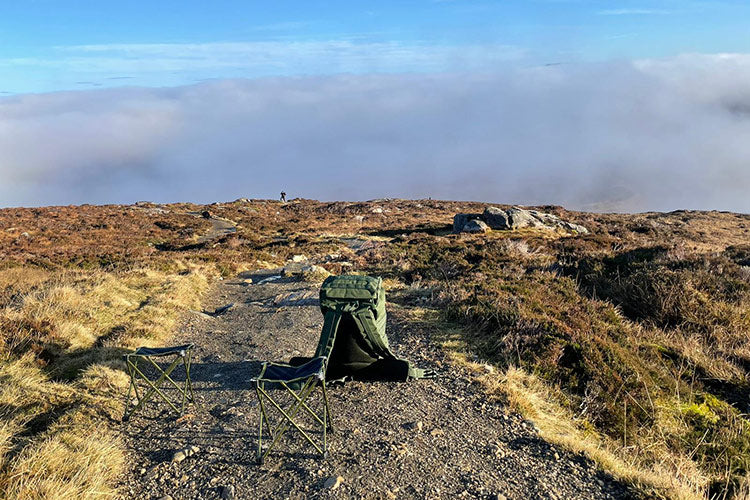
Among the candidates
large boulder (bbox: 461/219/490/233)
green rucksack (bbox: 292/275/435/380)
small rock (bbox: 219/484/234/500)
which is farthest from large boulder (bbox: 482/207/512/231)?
small rock (bbox: 219/484/234/500)

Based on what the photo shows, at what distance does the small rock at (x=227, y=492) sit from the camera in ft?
13.0

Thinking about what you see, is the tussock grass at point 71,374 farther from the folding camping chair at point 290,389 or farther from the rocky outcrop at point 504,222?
the rocky outcrop at point 504,222

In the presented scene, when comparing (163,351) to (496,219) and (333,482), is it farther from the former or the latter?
(496,219)

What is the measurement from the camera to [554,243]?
1872cm

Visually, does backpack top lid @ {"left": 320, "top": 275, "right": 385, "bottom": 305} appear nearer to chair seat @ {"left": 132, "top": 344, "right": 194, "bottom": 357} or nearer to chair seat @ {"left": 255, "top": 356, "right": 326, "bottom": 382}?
chair seat @ {"left": 255, "top": 356, "right": 326, "bottom": 382}

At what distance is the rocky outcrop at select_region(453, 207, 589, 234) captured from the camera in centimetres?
2609

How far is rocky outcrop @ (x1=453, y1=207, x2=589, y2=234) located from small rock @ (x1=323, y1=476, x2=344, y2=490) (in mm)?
22213

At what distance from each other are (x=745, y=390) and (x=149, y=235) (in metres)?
31.2

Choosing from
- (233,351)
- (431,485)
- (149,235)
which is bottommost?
(149,235)

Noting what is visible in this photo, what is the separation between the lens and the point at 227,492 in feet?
13.2

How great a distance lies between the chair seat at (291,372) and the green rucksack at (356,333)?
96 centimetres

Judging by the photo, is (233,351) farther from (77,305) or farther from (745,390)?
(745,390)

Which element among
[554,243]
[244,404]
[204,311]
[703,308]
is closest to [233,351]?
[244,404]

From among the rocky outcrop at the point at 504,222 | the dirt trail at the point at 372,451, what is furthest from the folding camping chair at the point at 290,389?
the rocky outcrop at the point at 504,222
